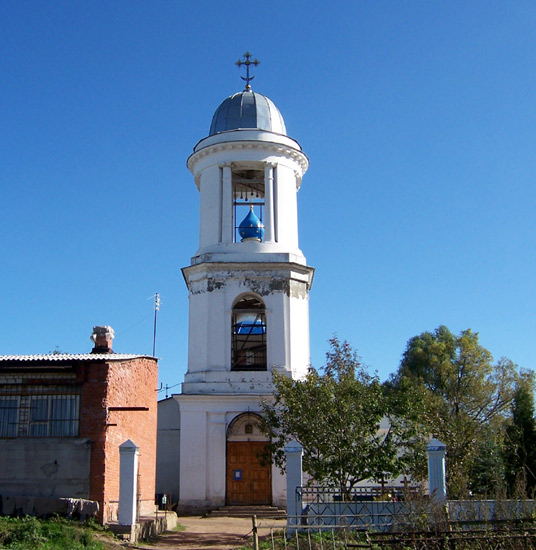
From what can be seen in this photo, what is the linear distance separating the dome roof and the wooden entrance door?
38.8 ft

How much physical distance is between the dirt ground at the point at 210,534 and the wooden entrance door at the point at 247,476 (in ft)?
4.60

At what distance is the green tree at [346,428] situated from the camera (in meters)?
20.7

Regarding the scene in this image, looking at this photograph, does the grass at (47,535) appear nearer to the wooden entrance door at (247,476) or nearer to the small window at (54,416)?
the small window at (54,416)

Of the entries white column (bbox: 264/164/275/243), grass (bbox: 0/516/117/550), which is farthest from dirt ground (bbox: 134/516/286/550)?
white column (bbox: 264/164/275/243)

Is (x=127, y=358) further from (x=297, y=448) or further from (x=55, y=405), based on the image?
(x=297, y=448)

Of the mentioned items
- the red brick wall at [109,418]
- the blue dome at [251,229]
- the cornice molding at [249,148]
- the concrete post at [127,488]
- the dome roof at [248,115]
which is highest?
the dome roof at [248,115]

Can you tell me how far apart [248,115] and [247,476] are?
13479mm

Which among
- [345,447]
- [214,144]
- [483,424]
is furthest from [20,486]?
[483,424]

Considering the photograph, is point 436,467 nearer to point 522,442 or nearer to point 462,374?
point 522,442

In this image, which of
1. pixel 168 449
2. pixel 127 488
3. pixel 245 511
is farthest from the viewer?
pixel 168 449

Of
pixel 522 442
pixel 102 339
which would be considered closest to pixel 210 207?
pixel 102 339

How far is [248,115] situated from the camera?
30188 millimetres

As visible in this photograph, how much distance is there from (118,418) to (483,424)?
24.0 metres

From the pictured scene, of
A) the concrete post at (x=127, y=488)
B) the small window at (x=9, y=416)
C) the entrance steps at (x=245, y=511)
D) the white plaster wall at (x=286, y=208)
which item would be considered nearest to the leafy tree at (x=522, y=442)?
the entrance steps at (x=245, y=511)
